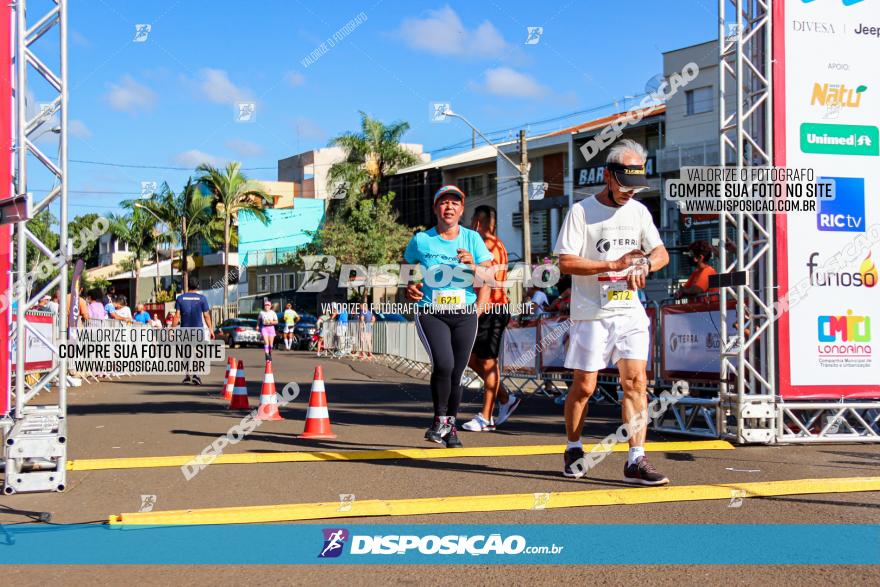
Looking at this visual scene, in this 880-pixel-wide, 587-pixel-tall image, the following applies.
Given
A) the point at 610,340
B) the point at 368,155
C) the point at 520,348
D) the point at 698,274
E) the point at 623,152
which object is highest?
the point at 368,155

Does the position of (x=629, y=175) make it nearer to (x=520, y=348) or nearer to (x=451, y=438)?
(x=451, y=438)

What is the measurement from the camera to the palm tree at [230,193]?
189 feet

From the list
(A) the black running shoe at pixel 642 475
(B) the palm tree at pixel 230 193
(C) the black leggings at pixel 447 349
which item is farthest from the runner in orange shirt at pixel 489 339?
(B) the palm tree at pixel 230 193

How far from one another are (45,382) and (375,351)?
22.1m

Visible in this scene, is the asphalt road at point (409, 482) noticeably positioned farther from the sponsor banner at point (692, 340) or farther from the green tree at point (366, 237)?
the green tree at point (366, 237)

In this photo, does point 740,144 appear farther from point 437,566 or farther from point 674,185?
point 437,566

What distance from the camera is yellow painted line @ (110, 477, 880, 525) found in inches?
195

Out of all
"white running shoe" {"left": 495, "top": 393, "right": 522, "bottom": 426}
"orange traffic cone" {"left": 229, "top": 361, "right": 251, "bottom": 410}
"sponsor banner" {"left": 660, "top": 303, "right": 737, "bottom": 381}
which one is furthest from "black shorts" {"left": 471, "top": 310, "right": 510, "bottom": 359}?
"orange traffic cone" {"left": 229, "top": 361, "right": 251, "bottom": 410}

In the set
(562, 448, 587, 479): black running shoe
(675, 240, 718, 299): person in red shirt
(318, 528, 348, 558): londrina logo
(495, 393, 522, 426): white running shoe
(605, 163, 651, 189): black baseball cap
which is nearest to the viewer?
(318, 528, 348, 558): londrina logo

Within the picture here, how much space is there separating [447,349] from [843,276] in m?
3.63

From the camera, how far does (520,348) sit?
1520 cm

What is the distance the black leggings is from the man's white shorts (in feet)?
6.02

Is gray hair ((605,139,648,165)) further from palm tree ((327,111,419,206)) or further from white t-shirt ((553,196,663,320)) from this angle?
palm tree ((327,111,419,206))

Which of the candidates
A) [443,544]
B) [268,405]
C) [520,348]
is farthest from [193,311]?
[443,544]
